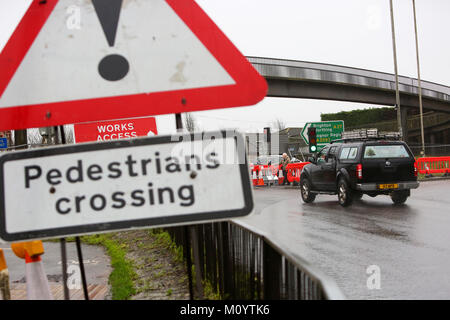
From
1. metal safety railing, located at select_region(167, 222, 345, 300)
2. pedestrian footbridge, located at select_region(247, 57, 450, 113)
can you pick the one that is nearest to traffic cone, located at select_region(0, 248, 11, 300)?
metal safety railing, located at select_region(167, 222, 345, 300)

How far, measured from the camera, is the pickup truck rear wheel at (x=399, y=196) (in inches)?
591

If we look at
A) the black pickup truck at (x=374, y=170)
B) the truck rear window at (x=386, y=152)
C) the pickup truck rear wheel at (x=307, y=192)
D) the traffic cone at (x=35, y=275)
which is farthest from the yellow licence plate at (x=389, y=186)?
the traffic cone at (x=35, y=275)

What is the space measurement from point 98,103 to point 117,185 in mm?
459

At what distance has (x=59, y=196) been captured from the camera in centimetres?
255

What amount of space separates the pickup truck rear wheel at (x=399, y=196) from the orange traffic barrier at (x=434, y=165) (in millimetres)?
12294

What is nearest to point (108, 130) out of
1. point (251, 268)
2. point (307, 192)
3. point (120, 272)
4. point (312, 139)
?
point (120, 272)

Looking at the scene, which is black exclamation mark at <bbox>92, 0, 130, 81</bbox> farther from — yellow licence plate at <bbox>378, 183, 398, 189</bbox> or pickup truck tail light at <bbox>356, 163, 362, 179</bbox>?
yellow licence plate at <bbox>378, 183, 398, 189</bbox>

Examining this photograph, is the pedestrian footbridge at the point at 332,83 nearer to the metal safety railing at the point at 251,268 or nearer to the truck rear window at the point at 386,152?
the truck rear window at the point at 386,152

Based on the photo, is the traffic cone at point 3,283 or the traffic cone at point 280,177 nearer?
the traffic cone at point 3,283

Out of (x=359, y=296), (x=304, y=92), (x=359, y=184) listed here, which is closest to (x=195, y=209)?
(x=359, y=296)

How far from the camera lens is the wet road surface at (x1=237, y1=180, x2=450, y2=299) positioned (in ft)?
18.7

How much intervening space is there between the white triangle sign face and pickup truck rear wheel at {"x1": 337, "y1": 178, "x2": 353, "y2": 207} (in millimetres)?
12546

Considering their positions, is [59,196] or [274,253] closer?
[59,196]
